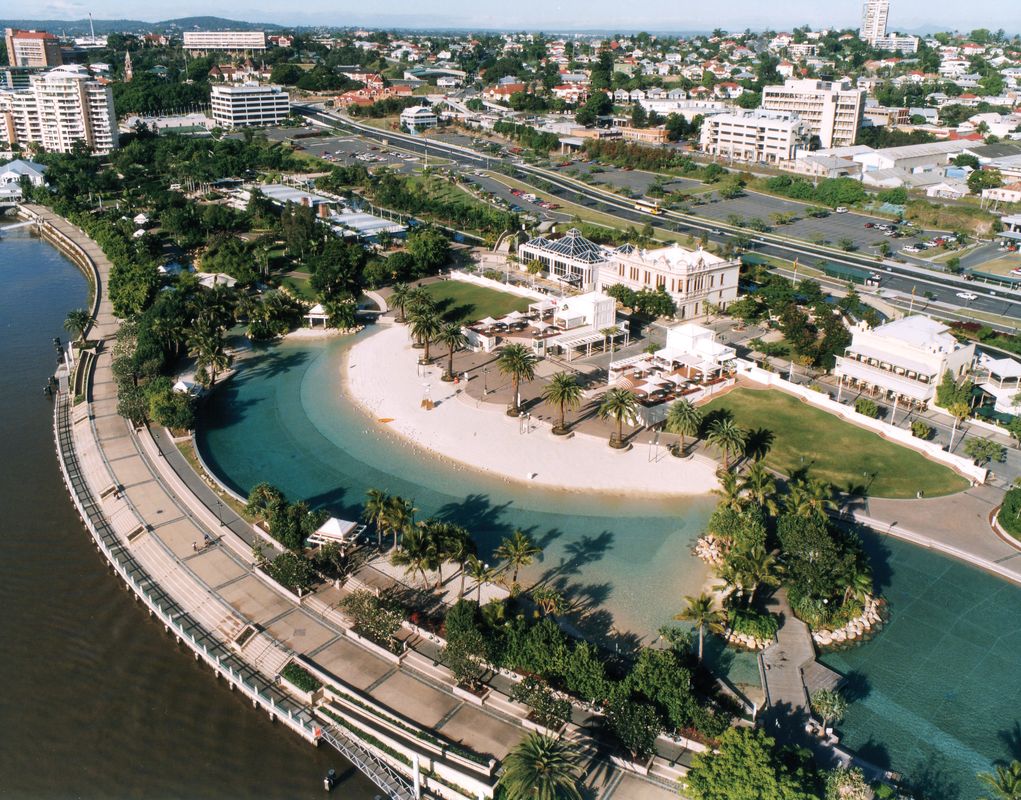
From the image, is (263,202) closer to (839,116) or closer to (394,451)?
(394,451)

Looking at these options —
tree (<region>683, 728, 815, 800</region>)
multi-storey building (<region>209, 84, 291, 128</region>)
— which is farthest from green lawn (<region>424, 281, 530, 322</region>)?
multi-storey building (<region>209, 84, 291, 128</region>)

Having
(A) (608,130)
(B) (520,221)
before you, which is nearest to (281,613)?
(B) (520,221)

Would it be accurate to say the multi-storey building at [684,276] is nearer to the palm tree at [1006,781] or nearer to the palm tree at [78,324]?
the palm tree at [78,324]

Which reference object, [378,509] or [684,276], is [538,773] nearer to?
[378,509]

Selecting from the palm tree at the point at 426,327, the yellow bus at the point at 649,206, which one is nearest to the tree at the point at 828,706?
the palm tree at the point at 426,327

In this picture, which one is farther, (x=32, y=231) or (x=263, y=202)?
(x=32, y=231)

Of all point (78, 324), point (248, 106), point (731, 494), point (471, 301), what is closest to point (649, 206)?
point (471, 301)
